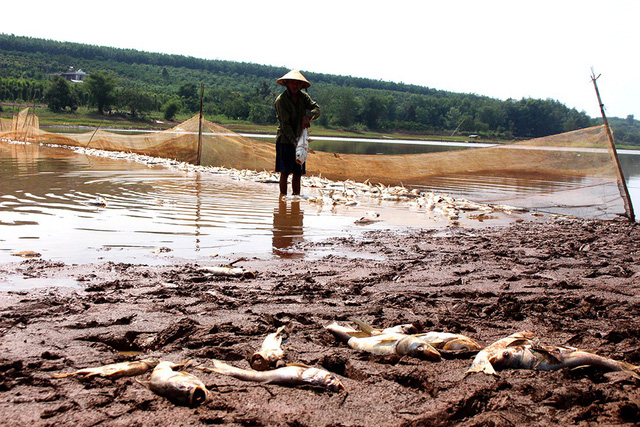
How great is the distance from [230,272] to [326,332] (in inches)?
52.2

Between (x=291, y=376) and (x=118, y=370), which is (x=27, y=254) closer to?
(x=118, y=370)

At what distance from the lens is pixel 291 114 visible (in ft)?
25.9

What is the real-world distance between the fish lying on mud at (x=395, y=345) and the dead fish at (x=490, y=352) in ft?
0.58

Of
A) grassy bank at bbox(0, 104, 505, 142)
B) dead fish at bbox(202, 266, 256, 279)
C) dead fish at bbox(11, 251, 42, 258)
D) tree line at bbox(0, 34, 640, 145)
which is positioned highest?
tree line at bbox(0, 34, 640, 145)

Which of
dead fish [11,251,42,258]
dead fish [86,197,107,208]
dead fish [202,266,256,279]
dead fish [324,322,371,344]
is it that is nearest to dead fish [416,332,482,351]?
dead fish [324,322,371,344]

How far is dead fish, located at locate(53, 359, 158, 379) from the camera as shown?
211 centimetres

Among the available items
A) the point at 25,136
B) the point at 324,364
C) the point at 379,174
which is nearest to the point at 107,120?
the point at 25,136

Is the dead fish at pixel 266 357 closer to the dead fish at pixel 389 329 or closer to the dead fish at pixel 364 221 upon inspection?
the dead fish at pixel 389 329

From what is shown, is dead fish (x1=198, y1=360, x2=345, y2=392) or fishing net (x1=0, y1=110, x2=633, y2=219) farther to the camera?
fishing net (x1=0, y1=110, x2=633, y2=219)

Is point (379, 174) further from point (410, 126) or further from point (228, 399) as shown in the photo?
point (410, 126)

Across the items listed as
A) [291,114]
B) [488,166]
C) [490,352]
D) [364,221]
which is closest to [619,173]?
[488,166]

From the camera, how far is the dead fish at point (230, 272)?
380 centimetres

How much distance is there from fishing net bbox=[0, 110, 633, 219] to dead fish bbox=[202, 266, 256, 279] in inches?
258

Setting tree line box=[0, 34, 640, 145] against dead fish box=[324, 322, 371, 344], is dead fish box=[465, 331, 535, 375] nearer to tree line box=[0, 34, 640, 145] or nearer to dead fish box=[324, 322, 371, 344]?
dead fish box=[324, 322, 371, 344]
